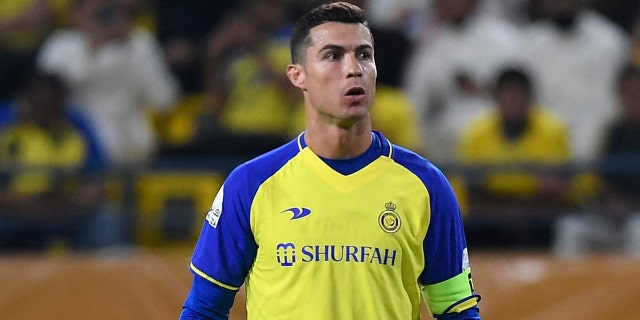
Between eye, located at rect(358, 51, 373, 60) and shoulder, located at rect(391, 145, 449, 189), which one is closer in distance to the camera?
eye, located at rect(358, 51, 373, 60)

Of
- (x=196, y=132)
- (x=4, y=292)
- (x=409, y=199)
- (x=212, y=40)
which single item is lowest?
(x=4, y=292)

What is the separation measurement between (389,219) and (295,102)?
4731 millimetres

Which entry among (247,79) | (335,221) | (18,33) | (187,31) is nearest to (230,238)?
(335,221)

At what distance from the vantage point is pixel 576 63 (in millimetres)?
8258

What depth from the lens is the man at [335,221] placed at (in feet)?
11.4

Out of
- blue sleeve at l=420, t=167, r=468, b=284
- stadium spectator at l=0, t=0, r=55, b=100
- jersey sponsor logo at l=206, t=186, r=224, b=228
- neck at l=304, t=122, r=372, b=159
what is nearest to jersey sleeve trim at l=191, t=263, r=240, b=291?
jersey sponsor logo at l=206, t=186, r=224, b=228

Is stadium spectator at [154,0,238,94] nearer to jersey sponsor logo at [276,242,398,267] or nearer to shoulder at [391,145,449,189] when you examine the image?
shoulder at [391,145,449,189]

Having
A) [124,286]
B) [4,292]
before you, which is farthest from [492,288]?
[4,292]

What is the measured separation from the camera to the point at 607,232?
722 centimetres

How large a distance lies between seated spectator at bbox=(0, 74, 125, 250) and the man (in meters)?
3.78

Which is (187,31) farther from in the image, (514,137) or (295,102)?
(514,137)

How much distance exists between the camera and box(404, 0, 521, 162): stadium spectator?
26.7 feet

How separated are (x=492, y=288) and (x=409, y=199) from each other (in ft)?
10.7

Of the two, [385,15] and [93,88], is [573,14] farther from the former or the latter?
[93,88]
